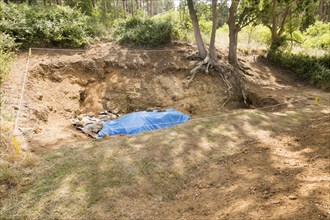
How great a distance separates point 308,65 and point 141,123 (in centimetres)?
791

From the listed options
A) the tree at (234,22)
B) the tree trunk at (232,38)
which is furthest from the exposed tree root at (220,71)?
the tree at (234,22)

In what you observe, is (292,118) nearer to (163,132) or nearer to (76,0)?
(163,132)

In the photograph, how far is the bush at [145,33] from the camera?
8773 millimetres

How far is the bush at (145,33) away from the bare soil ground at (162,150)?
3.54 ft

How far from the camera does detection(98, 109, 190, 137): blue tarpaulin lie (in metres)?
5.34

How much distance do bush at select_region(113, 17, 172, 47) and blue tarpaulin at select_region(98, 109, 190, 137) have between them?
387cm

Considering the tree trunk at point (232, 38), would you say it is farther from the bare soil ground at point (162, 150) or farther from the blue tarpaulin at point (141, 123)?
the blue tarpaulin at point (141, 123)

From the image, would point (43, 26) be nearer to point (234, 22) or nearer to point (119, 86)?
point (119, 86)

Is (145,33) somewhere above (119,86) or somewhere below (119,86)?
above

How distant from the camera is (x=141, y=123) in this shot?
18.1 feet

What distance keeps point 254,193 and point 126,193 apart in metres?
1.56

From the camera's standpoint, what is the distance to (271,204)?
2.40 meters

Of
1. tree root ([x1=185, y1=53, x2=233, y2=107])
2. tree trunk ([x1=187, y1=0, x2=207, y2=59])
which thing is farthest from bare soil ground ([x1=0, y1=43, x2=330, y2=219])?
tree trunk ([x1=187, y1=0, x2=207, y2=59])

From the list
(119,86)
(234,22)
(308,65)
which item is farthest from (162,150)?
(308,65)
